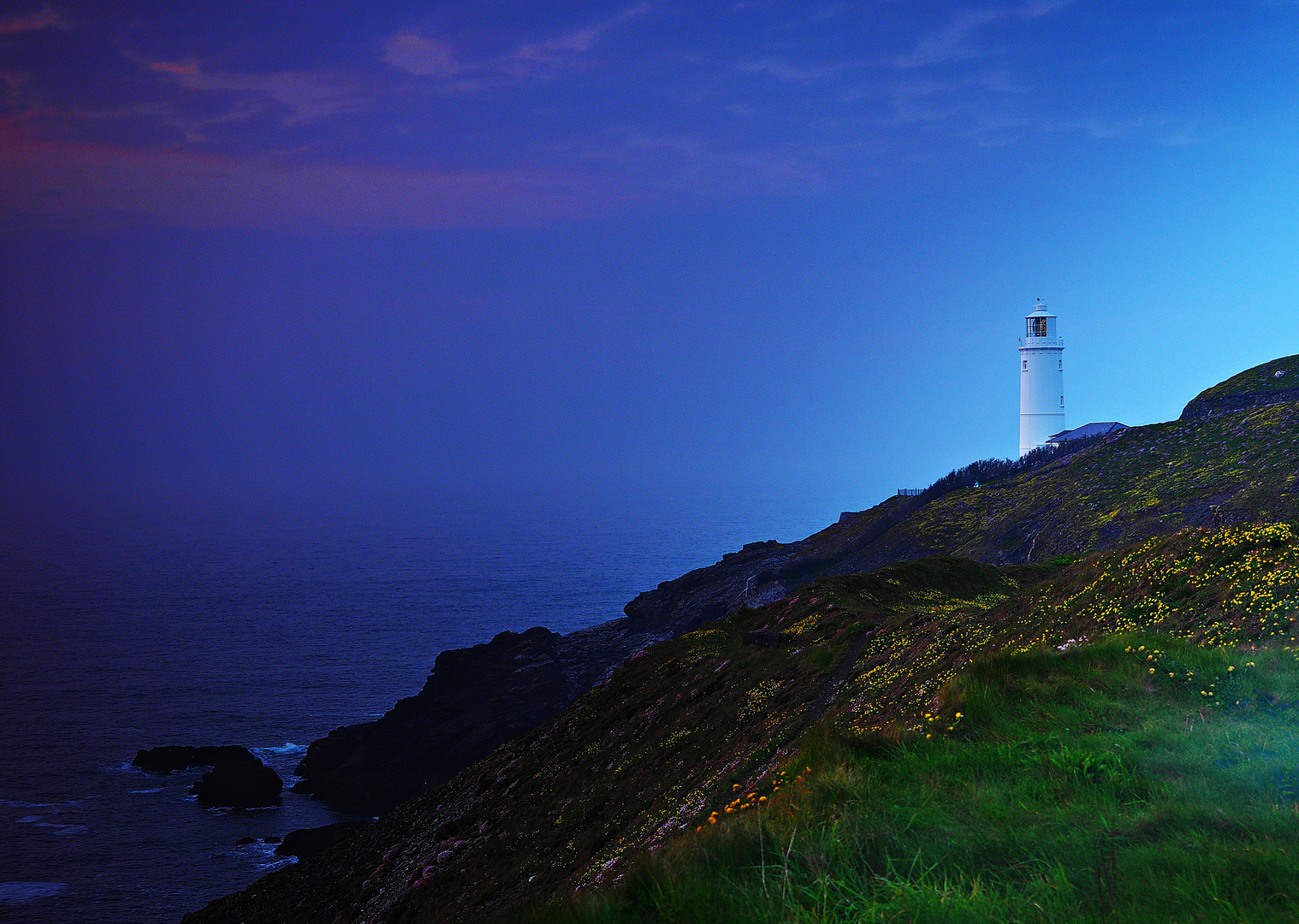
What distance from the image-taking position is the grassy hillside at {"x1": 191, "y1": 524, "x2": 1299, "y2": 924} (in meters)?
7.04

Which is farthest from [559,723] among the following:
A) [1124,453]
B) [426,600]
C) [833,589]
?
[426,600]

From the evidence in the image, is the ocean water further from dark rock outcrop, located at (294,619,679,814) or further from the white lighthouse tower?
the white lighthouse tower

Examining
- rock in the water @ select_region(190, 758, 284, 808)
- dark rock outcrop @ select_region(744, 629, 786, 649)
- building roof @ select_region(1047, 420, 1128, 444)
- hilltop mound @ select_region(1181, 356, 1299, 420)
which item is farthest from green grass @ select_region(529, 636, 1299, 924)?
building roof @ select_region(1047, 420, 1128, 444)

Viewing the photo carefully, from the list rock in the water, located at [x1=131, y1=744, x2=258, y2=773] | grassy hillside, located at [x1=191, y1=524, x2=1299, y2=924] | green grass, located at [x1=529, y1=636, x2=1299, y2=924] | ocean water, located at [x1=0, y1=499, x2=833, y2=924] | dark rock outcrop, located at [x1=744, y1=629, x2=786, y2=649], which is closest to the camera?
green grass, located at [x1=529, y1=636, x2=1299, y2=924]

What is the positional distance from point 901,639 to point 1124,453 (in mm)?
41062

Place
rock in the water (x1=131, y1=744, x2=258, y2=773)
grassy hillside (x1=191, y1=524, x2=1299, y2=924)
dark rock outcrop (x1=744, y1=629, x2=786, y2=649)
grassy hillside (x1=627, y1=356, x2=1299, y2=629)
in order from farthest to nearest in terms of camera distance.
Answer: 1. rock in the water (x1=131, y1=744, x2=258, y2=773)
2. grassy hillside (x1=627, y1=356, x2=1299, y2=629)
3. dark rock outcrop (x1=744, y1=629, x2=786, y2=649)
4. grassy hillside (x1=191, y1=524, x2=1299, y2=924)

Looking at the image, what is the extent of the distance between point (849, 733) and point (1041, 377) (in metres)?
84.5

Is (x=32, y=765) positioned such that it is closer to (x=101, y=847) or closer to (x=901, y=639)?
(x=101, y=847)

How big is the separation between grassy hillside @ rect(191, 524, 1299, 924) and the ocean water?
1541 cm

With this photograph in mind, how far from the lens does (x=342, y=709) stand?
65.4 metres

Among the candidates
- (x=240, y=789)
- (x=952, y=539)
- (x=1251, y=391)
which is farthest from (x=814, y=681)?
(x=1251, y=391)

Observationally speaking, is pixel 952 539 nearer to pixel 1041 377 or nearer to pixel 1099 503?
pixel 1099 503

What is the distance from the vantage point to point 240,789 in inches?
1930

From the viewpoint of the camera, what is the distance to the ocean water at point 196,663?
4203 cm
